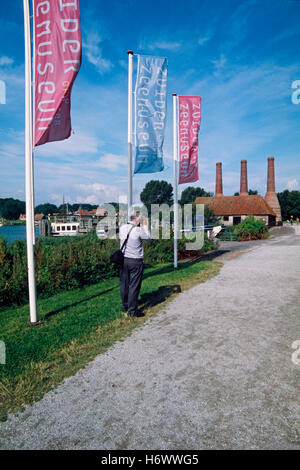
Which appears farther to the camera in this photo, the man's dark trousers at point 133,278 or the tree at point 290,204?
the tree at point 290,204

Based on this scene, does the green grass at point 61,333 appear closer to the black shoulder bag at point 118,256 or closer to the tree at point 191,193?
the black shoulder bag at point 118,256

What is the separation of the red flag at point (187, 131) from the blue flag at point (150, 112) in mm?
2169

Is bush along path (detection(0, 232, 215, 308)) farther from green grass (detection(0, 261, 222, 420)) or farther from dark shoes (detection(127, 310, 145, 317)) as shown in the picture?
dark shoes (detection(127, 310, 145, 317))

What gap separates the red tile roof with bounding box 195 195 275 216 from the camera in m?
47.5

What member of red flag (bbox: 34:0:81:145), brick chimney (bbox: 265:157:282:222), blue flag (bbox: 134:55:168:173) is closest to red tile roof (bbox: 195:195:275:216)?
brick chimney (bbox: 265:157:282:222)

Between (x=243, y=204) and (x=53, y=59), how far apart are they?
4837cm

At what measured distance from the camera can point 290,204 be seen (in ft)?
303

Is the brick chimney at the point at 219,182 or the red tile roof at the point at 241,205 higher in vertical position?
the brick chimney at the point at 219,182

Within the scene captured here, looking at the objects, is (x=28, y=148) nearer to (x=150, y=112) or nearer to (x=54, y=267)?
(x=54, y=267)

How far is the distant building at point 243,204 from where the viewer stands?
156 ft

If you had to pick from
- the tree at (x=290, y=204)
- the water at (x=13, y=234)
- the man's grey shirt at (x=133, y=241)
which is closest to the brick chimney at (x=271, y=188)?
the tree at (x=290, y=204)

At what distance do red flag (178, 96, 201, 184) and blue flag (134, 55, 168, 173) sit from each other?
85.4 inches

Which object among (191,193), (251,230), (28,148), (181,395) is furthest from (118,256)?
(191,193)
